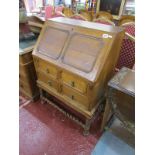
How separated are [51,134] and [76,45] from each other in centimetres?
104

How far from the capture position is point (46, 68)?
58.3 inches

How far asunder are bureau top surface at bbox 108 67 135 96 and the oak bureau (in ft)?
0.41

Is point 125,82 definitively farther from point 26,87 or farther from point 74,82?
point 26,87

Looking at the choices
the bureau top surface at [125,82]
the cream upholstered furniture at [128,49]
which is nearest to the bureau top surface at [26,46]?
the bureau top surface at [125,82]

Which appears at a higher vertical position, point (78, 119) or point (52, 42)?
point (52, 42)

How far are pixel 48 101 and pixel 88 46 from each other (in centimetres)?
97

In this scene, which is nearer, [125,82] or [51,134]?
[125,82]

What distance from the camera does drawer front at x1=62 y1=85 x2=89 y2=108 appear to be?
1334 millimetres

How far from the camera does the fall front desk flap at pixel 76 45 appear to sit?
1.13m

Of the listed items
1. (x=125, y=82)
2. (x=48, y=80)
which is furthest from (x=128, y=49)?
(x=48, y=80)

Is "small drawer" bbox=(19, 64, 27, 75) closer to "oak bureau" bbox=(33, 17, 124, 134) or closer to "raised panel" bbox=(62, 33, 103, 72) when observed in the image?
"oak bureau" bbox=(33, 17, 124, 134)

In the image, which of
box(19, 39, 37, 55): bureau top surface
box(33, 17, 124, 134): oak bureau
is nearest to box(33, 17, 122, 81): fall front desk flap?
box(33, 17, 124, 134): oak bureau

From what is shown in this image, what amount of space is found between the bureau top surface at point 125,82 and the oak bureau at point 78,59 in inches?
4.9

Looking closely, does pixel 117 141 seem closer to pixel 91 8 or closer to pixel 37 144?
pixel 37 144
